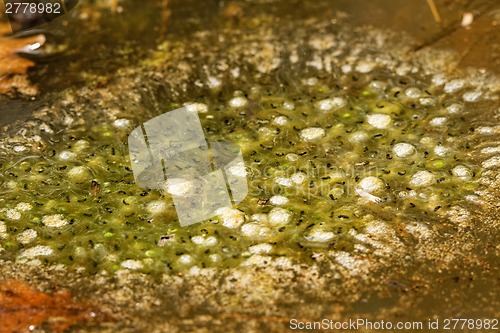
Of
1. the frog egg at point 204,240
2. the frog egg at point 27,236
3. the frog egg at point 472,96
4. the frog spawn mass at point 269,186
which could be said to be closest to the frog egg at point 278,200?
the frog spawn mass at point 269,186

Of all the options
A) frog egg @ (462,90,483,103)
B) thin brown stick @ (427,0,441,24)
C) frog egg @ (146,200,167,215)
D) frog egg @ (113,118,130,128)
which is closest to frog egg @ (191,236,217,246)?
frog egg @ (146,200,167,215)

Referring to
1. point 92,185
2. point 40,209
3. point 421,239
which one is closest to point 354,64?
point 421,239

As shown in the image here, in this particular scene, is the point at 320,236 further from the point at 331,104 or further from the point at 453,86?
the point at 453,86

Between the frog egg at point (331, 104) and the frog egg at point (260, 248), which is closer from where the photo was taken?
the frog egg at point (260, 248)

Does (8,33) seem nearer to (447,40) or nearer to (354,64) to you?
(354,64)

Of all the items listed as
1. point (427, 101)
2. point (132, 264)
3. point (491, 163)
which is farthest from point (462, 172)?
point (132, 264)

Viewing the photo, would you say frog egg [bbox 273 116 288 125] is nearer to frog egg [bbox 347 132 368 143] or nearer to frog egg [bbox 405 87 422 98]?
frog egg [bbox 347 132 368 143]

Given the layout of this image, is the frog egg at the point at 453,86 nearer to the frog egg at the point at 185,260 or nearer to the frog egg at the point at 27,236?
the frog egg at the point at 185,260

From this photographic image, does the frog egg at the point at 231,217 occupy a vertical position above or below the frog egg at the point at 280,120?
below
